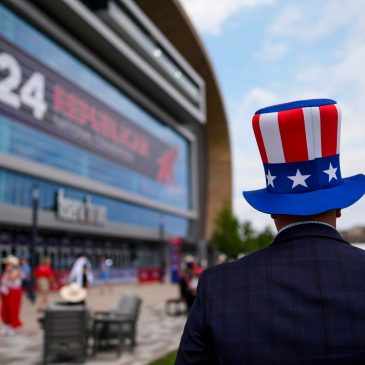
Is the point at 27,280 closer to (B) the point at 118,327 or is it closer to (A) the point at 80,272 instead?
(A) the point at 80,272

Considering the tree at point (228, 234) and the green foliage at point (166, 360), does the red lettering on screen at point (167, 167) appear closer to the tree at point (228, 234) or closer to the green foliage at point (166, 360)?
the tree at point (228, 234)

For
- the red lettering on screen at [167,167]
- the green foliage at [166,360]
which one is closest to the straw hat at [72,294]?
the green foliage at [166,360]

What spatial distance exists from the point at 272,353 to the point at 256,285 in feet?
0.63

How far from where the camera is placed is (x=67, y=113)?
36.8 m

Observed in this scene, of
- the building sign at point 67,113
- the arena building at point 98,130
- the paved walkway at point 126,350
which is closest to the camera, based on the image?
the paved walkway at point 126,350

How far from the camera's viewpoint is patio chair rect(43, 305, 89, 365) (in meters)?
7.42

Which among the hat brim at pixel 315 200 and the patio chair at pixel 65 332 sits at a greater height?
the hat brim at pixel 315 200

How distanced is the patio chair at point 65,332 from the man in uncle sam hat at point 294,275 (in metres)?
6.66

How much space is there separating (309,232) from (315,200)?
103 mm

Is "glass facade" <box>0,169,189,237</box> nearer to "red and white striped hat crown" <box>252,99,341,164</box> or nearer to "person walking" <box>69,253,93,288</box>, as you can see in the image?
"person walking" <box>69,253,93,288</box>

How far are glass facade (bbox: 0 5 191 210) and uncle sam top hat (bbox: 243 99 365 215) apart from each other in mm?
30516

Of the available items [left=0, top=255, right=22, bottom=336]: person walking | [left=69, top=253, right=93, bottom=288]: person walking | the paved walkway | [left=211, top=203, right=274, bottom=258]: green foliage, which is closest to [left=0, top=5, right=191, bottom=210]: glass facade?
[left=211, top=203, right=274, bottom=258]: green foliage

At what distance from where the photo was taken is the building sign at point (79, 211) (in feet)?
112

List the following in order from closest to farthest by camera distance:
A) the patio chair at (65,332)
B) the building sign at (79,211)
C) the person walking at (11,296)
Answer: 1. the patio chair at (65,332)
2. the person walking at (11,296)
3. the building sign at (79,211)
